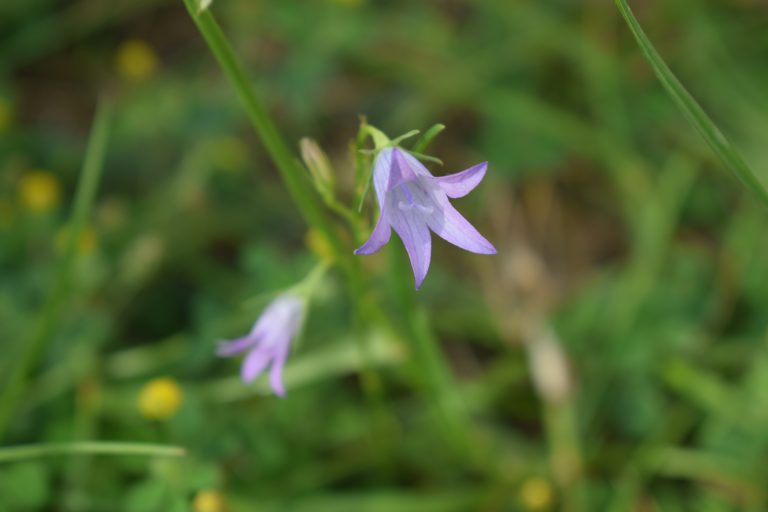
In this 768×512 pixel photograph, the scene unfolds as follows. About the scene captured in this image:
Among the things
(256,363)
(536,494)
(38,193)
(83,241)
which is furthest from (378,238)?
(38,193)

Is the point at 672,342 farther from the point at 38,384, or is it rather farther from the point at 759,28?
the point at 38,384

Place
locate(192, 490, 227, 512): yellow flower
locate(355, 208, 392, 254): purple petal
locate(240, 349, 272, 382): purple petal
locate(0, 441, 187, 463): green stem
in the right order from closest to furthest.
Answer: locate(355, 208, 392, 254): purple petal
locate(0, 441, 187, 463): green stem
locate(240, 349, 272, 382): purple petal
locate(192, 490, 227, 512): yellow flower

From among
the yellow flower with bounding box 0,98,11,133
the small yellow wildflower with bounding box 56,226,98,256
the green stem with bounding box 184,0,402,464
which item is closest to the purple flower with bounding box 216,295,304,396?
the green stem with bounding box 184,0,402,464

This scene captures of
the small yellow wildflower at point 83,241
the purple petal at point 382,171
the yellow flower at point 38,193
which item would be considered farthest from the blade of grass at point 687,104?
the yellow flower at point 38,193

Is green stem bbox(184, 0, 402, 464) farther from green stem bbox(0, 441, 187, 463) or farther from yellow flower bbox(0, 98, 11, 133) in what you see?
yellow flower bbox(0, 98, 11, 133)

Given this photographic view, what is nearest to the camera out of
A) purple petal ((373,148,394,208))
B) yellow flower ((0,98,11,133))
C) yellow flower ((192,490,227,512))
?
purple petal ((373,148,394,208))

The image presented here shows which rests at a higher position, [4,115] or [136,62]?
[136,62]

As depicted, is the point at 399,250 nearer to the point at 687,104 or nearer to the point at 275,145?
the point at 275,145
